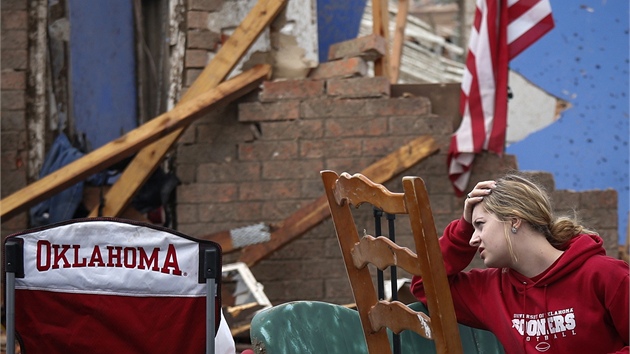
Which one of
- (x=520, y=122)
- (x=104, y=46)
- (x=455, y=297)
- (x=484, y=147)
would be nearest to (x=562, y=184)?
(x=520, y=122)

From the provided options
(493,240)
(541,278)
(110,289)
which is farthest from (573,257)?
(110,289)

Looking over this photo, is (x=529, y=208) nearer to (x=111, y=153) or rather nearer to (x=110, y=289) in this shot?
(x=110, y=289)

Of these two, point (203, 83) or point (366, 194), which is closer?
point (366, 194)

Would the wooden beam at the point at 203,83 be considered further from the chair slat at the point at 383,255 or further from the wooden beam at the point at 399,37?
the chair slat at the point at 383,255

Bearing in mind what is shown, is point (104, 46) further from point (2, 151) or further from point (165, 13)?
point (2, 151)

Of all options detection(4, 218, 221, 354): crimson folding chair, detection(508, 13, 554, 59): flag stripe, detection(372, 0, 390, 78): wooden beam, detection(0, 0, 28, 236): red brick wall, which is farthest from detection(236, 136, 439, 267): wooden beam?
detection(4, 218, 221, 354): crimson folding chair

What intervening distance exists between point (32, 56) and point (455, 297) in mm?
4141

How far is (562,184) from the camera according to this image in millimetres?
7863

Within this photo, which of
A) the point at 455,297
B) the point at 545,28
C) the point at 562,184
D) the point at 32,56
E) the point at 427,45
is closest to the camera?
the point at 455,297

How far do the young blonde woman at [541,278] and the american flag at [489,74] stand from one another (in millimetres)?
2769

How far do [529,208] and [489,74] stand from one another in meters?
3.03

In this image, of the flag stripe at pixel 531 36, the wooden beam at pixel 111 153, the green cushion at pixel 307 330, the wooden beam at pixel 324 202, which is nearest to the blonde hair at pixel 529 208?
the green cushion at pixel 307 330

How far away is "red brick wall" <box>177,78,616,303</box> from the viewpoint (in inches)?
220

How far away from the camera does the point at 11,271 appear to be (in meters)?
2.67
